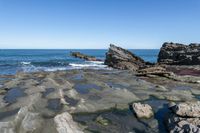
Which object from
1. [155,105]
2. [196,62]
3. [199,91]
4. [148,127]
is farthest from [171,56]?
[148,127]

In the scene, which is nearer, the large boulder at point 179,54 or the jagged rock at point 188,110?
the jagged rock at point 188,110

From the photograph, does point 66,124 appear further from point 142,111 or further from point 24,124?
point 142,111

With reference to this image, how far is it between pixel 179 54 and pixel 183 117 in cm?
6151

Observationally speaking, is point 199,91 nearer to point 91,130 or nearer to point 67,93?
point 67,93

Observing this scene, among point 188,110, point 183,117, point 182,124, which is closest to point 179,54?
point 188,110

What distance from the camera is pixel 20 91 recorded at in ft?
103

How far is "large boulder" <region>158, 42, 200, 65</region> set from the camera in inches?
2885

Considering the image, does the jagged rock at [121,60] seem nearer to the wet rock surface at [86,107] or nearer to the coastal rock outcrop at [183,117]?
the wet rock surface at [86,107]

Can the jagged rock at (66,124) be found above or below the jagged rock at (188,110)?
below

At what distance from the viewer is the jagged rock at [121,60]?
6996cm

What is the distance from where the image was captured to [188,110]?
21062 mm

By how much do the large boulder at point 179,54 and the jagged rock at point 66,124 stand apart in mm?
58040

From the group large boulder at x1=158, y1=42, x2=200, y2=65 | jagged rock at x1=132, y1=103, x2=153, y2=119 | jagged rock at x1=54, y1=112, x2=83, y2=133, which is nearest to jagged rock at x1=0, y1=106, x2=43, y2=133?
jagged rock at x1=54, y1=112, x2=83, y2=133

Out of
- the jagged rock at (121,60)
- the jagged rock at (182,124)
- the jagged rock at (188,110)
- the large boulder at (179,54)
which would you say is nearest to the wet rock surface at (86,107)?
the jagged rock at (182,124)
